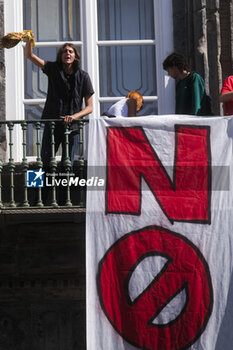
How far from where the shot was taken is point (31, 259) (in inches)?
530

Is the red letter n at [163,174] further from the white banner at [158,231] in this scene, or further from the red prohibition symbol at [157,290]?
the red prohibition symbol at [157,290]

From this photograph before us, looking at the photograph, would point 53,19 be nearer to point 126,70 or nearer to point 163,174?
point 126,70

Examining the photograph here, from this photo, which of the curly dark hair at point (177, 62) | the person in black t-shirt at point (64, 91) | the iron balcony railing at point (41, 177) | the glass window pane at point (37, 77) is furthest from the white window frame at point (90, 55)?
the curly dark hair at point (177, 62)

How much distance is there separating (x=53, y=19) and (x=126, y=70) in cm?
92

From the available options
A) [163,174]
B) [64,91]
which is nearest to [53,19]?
[64,91]

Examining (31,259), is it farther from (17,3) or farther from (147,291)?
(17,3)

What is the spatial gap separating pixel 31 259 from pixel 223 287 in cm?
214

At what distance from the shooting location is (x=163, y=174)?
12539 mm

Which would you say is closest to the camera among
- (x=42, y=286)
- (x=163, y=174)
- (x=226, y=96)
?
(x=163, y=174)

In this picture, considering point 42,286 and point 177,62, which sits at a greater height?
point 177,62

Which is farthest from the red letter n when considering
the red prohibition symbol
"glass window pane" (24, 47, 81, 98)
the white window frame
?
"glass window pane" (24, 47, 81, 98)

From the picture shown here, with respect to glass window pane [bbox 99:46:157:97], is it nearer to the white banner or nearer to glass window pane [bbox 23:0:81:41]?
glass window pane [bbox 23:0:81:41]

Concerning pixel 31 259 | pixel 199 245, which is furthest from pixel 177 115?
pixel 31 259

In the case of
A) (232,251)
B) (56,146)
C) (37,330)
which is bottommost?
(37,330)
